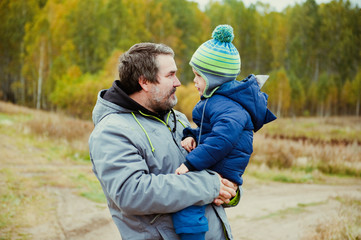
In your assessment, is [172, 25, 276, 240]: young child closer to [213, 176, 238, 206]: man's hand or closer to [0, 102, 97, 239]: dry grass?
[213, 176, 238, 206]: man's hand

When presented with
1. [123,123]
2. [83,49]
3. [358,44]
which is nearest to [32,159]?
[123,123]

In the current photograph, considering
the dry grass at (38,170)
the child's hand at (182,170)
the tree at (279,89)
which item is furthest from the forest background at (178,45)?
the child's hand at (182,170)

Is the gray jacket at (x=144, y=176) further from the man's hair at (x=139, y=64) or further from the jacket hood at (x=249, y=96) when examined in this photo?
the jacket hood at (x=249, y=96)

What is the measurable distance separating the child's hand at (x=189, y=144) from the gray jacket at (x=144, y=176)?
0.13ft

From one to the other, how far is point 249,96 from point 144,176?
2.60 ft

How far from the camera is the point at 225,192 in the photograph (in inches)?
76.5

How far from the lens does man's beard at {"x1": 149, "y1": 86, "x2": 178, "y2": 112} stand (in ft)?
6.94

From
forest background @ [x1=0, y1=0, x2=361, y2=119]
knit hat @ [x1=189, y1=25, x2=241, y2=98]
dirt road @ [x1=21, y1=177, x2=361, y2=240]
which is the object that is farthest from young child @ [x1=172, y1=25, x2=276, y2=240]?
forest background @ [x1=0, y1=0, x2=361, y2=119]

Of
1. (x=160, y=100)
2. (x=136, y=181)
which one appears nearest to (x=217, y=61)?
(x=160, y=100)

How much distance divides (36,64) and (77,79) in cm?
583

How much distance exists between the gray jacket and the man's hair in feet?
0.68

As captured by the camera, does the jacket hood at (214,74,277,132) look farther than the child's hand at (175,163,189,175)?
Yes

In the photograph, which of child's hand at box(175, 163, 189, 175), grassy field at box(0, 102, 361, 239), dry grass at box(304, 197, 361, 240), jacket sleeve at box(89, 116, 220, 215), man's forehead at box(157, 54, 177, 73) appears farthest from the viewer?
grassy field at box(0, 102, 361, 239)

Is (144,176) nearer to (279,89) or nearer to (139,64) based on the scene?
(139,64)
